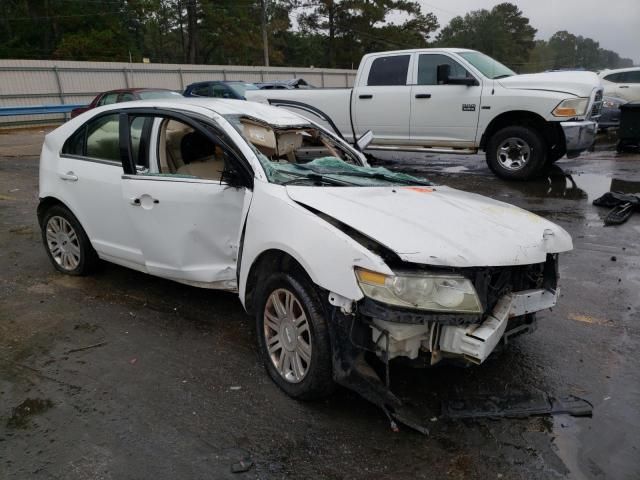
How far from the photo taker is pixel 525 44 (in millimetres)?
89000

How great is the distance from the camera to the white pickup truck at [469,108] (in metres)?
8.34

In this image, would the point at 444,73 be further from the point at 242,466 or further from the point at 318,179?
the point at 242,466

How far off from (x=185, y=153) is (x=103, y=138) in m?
0.75

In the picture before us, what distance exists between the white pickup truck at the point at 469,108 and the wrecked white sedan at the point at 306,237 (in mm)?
4708

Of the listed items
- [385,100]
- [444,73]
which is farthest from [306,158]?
[385,100]

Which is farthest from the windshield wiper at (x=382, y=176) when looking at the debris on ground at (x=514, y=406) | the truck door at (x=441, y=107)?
the truck door at (x=441, y=107)

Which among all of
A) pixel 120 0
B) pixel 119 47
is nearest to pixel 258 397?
pixel 119 47

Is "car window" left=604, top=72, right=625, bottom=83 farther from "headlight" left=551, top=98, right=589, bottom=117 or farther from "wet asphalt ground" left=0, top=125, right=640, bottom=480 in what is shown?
"wet asphalt ground" left=0, top=125, right=640, bottom=480

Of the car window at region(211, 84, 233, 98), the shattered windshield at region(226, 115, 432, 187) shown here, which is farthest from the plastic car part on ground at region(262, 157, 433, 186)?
the car window at region(211, 84, 233, 98)

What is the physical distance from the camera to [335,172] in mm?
3820

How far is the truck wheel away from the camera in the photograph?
8.55 m

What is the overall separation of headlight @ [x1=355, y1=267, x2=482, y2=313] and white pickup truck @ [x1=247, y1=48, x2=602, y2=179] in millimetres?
6683

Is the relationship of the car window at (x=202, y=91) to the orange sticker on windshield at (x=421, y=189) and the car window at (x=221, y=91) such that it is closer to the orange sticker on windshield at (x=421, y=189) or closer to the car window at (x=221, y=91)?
the car window at (x=221, y=91)

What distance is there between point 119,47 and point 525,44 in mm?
70092
